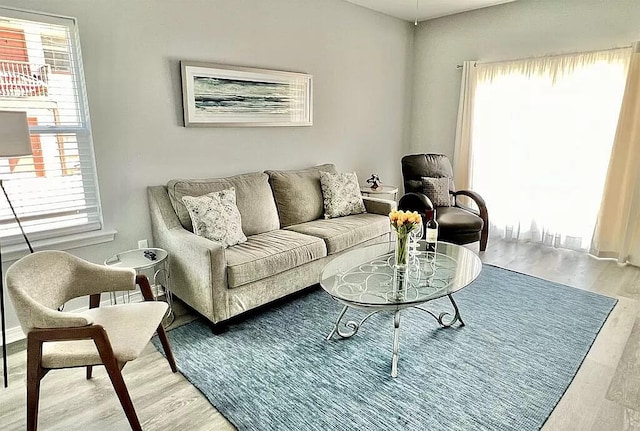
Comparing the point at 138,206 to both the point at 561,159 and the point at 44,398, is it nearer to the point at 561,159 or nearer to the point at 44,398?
the point at 44,398

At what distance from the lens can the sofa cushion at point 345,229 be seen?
123 inches

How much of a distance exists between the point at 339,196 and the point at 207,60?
5.32 feet

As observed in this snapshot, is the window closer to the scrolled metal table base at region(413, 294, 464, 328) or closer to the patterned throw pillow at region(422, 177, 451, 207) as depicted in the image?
the scrolled metal table base at region(413, 294, 464, 328)

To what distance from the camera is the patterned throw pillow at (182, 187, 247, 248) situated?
107 inches

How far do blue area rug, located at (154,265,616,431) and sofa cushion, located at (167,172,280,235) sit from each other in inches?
27.9

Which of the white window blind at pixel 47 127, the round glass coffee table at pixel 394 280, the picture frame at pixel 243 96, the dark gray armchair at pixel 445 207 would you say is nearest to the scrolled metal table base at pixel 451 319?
the round glass coffee table at pixel 394 280

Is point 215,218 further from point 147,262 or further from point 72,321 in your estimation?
point 72,321

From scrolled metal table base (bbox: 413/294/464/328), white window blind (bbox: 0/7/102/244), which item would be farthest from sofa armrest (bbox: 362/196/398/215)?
white window blind (bbox: 0/7/102/244)

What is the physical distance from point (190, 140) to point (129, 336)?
185 cm

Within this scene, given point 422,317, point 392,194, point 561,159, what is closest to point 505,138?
point 561,159

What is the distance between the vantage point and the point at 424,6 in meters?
4.34

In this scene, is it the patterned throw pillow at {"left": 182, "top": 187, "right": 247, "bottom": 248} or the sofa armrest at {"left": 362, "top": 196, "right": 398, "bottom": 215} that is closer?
the patterned throw pillow at {"left": 182, "top": 187, "right": 247, "bottom": 248}

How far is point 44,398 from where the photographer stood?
196 centimetres

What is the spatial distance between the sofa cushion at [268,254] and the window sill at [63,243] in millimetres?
881
